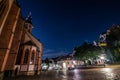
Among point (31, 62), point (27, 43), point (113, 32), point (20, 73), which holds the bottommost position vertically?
point (20, 73)

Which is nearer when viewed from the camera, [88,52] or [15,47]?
[15,47]

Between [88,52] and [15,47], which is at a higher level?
[88,52]

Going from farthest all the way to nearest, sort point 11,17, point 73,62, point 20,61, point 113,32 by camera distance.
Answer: point 73,62 → point 113,32 → point 20,61 → point 11,17

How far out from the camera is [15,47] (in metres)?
22.2

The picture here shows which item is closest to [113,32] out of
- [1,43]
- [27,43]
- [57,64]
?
[27,43]

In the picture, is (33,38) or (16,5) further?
(33,38)

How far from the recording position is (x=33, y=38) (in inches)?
1179

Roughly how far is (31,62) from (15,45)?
5.75 metres

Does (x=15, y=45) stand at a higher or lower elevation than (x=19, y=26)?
lower

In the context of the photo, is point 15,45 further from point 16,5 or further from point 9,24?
point 16,5

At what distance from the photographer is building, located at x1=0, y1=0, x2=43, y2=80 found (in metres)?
17.3

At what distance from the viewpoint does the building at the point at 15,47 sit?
1727cm

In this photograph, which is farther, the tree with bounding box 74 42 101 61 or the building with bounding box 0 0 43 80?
the tree with bounding box 74 42 101 61

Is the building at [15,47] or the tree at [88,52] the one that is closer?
the building at [15,47]
